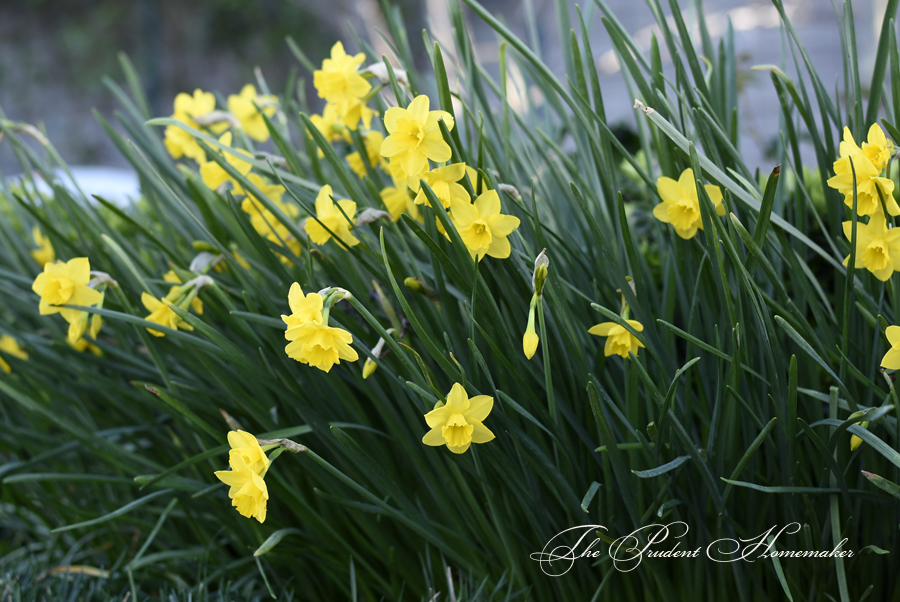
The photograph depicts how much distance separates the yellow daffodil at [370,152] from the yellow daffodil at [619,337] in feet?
1.30

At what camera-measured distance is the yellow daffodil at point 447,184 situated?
623mm

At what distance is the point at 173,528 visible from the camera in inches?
42.8

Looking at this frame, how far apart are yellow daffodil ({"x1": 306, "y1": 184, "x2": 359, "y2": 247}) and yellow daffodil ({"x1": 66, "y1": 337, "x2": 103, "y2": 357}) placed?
0.45m

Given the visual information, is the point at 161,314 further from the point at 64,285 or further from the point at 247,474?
the point at 247,474

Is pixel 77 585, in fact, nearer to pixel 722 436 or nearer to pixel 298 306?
pixel 298 306

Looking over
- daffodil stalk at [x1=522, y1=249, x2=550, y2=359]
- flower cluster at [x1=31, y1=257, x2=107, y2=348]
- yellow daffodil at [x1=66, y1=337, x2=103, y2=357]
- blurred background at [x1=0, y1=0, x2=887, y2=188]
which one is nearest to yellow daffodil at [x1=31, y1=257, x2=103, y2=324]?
flower cluster at [x1=31, y1=257, x2=107, y2=348]

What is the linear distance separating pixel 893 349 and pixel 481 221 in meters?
0.40

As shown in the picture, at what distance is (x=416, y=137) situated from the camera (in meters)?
0.63

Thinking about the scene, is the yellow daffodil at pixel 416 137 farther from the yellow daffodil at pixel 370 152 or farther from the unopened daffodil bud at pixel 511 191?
the yellow daffodil at pixel 370 152

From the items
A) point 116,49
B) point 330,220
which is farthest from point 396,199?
point 116,49

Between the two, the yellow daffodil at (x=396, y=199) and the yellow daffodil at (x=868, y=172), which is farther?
the yellow daffodil at (x=396, y=199)

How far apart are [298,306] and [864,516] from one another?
706 millimetres

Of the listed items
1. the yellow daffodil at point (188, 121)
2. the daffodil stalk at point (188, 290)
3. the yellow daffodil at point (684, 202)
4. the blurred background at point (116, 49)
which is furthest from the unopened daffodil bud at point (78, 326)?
the blurred background at point (116, 49)

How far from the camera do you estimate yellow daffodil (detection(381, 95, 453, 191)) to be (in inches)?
24.1
